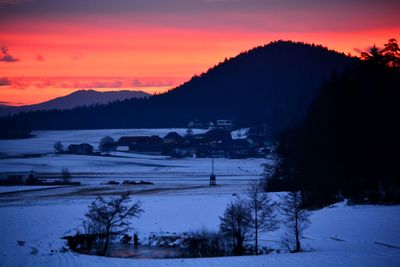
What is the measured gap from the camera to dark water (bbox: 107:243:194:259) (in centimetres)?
2855

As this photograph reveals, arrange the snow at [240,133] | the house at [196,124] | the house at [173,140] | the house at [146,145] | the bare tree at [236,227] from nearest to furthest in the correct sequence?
1. the bare tree at [236,227]
2. the house at [146,145]
3. the house at [173,140]
4. the snow at [240,133]
5. the house at [196,124]

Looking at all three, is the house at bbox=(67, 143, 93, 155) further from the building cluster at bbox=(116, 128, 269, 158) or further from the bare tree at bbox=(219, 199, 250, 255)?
the bare tree at bbox=(219, 199, 250, 255)

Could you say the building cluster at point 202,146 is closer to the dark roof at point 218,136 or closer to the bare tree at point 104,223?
the dark roof at point 218,136

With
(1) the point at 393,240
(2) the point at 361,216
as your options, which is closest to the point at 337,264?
(1) the point at 393,240

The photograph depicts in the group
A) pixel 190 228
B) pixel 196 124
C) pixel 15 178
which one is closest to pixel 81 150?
pixel 15 178

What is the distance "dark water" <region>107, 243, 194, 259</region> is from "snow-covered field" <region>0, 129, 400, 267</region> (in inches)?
92.5

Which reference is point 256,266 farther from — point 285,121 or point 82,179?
point 285,121

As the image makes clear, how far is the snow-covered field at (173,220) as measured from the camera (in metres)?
21.8

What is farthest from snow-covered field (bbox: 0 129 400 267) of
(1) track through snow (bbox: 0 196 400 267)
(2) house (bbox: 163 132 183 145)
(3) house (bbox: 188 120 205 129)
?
(3) house (bbox: 188 120 205 129)

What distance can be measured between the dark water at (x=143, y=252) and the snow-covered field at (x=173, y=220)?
92.5 inches

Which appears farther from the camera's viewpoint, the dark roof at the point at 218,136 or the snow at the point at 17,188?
the dark roof at the point at 218,136

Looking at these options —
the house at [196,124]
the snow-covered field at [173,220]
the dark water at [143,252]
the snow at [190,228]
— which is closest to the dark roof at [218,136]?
the house at [196,124]

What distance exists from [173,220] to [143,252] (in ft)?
24.9

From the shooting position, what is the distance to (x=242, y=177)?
71.8m
